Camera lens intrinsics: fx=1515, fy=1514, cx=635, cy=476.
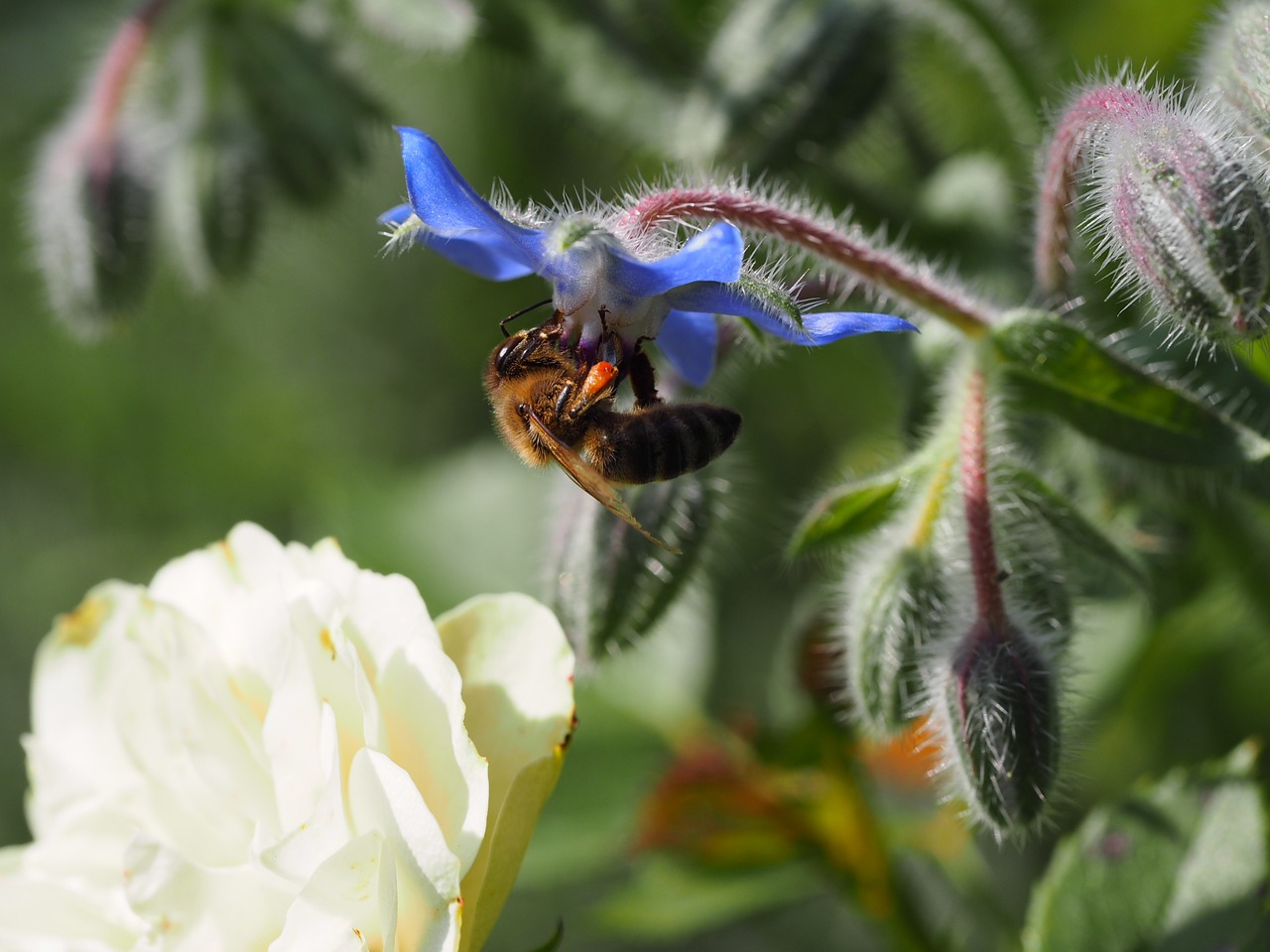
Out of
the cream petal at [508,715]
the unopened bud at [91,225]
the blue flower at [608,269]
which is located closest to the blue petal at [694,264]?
the blue flower at [608,269]

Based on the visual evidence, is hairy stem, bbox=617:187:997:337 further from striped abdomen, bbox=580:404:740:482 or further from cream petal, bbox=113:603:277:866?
cream petal, bbox=113:603:277:866

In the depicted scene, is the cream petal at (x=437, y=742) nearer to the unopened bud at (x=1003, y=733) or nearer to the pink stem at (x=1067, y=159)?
the unopened bud at (x=1003, y=733)

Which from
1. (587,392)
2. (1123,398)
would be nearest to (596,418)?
(587,392)

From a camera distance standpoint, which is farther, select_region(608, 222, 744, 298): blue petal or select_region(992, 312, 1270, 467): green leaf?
select_region(992, 312, 1270, 467): green leaf

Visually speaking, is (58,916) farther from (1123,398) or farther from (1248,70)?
(1248,70)

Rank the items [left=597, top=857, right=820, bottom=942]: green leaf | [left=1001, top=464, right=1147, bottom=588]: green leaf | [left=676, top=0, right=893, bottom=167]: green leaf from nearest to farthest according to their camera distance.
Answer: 1. [left=1001, top=464, right=1147, bottom=588]: green leaf
2. [left=676, top=0, right=893, bottom=167]: green leaf
3. [left=597, top=857, right=820, bottom=942]: green leaf

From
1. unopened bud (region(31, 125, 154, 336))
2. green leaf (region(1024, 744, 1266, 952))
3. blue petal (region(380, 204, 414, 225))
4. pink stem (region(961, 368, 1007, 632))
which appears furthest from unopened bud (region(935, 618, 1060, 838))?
unopened bud (region(31, 125, 154, 336))
